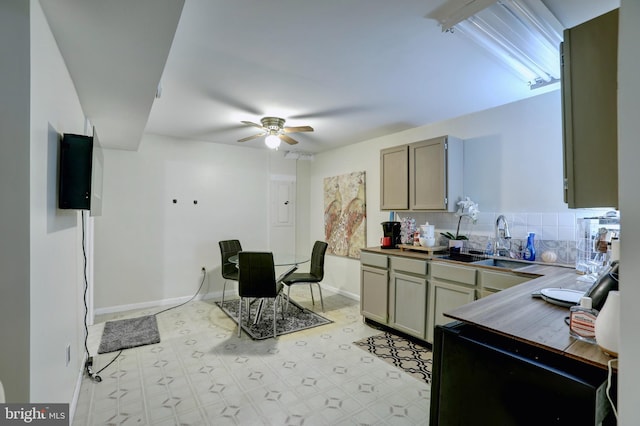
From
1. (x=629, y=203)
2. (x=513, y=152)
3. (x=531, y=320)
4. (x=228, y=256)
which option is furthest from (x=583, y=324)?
(x=228, y=256)

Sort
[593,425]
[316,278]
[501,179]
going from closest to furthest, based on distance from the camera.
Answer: [593,425], [501,179], [316,278]

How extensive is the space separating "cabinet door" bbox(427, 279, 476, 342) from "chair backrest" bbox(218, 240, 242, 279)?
2429mm

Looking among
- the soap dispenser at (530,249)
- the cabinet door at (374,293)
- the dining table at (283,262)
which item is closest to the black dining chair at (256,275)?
the dining table at (283,262)

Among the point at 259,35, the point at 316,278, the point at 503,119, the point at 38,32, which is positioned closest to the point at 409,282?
the point at 316,278

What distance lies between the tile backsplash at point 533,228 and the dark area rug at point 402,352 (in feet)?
3.97

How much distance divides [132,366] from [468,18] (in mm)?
3559

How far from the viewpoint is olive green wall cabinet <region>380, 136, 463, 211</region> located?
10.3 ft

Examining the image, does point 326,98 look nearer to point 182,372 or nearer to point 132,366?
point 182,372

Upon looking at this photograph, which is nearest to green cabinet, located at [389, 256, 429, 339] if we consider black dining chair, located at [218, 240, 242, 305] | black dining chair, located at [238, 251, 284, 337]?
black dining chair, located at [238, 251, 284, 337]

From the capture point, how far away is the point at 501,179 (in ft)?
9.96

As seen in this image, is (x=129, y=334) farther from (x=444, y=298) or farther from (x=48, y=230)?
(x=444, y=298)
